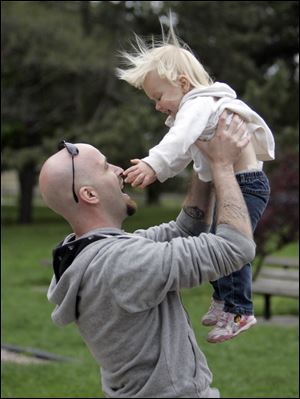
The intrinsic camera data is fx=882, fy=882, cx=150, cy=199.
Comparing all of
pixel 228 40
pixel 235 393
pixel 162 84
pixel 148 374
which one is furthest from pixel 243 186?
pixel 228 40

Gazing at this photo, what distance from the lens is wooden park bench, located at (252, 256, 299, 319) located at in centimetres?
1103

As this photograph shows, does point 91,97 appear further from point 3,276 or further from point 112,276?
point 112,276

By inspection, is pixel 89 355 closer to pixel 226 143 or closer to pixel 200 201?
pixel 200 201

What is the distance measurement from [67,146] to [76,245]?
320 mm

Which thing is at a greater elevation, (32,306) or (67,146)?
(67,146)

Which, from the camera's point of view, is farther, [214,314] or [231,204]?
[214,314]

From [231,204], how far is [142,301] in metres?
0.40

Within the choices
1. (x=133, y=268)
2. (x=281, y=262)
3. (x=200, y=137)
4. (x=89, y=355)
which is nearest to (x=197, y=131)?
(x=200, y=137)

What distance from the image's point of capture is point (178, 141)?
2.80m

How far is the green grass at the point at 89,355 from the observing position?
809cm

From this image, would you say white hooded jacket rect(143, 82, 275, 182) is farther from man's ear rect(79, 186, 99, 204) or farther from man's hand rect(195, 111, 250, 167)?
man's ear rect(79, 186, 99, 204)

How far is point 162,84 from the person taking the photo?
9.82 feet

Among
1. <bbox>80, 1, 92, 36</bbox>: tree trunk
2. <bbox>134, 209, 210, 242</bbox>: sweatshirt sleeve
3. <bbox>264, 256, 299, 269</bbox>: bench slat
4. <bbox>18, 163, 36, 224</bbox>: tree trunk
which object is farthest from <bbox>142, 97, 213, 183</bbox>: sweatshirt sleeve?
<bbox>18, 163, 36, 224</bbox>: tree trunk

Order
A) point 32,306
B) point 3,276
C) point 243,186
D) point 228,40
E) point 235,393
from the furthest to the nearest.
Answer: point 228,40 → point 3,276 → point 32,306 → point 235,393 → point 243,186
